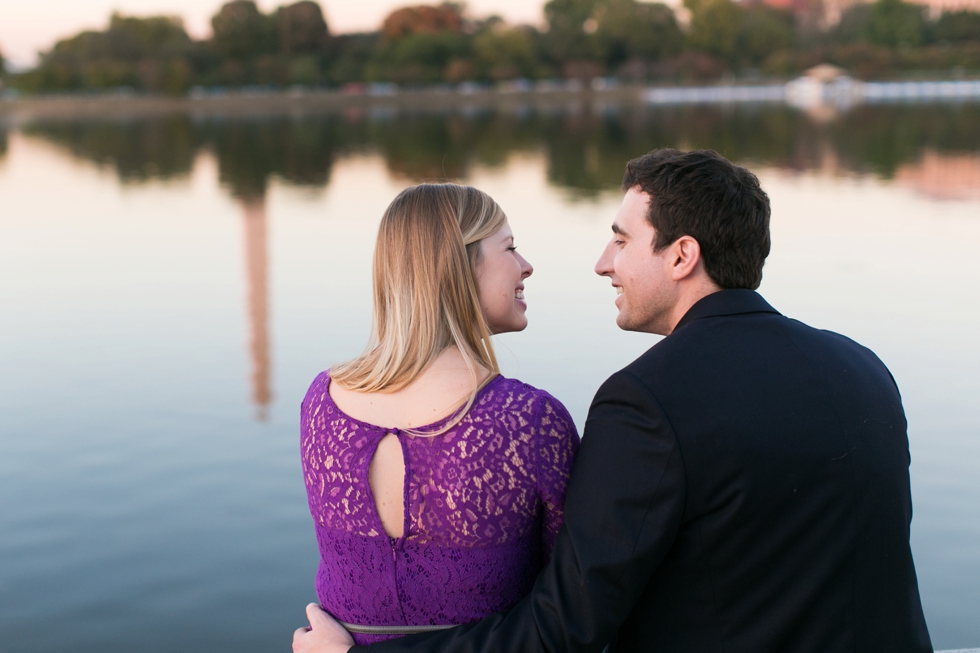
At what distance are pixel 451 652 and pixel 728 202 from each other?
82 cm

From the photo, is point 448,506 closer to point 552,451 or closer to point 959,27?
point 552,451

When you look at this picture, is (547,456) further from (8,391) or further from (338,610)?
(8,391)

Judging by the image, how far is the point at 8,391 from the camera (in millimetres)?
6602

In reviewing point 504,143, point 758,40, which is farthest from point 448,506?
point 758,40

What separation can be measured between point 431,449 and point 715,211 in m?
0.59

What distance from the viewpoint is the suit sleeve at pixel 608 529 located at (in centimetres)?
142

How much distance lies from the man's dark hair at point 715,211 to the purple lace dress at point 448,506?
0.35 metres

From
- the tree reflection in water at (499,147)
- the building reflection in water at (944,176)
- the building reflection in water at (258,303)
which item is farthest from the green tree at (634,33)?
the building reflection in water at (258,303)

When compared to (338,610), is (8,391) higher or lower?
lower

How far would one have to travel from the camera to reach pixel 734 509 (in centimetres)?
144

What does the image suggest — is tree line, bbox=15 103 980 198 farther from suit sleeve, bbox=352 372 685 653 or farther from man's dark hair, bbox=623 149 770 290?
suit sleeve, bbox=352 372 685 653

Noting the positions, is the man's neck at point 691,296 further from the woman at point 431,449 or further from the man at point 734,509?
the woman at point 431,449

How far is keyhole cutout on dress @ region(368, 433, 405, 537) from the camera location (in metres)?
1.60

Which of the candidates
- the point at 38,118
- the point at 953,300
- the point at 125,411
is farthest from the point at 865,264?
the point at 38,118
